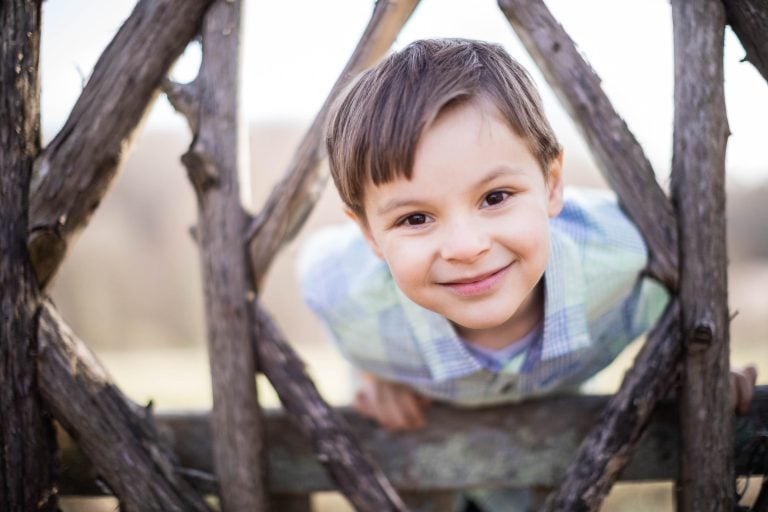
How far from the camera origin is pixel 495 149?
144 centimetres

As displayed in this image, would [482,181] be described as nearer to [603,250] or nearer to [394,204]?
[394,204]

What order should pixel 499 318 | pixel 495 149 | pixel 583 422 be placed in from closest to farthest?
pixel 495 149, pixel 499 318, pixel 583 422

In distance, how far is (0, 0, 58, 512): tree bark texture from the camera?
5.38 feet

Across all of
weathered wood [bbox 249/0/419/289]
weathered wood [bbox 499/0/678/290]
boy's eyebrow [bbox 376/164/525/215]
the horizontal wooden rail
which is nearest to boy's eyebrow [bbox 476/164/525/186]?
boy's eyebrow [bbox 376/164/525/215]

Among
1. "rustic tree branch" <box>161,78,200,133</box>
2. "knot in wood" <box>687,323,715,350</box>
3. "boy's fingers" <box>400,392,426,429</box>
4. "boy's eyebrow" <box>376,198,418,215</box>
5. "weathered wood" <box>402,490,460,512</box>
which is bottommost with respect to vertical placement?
"weathered wood" <box>402,490,460,512</box>

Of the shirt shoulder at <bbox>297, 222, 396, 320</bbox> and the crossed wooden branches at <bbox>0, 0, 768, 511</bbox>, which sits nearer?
the crossed wooden branches at <bbox>0, 0, 768, 511</bbox>

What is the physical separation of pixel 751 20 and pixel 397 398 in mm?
1385

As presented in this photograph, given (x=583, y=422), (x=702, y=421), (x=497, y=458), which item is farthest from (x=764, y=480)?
(x=497, y=458)

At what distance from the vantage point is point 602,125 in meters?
1.69

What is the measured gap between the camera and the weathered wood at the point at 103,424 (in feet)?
5.59

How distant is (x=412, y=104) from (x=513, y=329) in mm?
849

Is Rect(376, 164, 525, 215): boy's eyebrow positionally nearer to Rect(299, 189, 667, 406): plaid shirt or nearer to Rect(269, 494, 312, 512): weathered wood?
Rect(299, 189, 667, 406): plaid shirt

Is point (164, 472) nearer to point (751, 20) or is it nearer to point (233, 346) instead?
point (233, 346)

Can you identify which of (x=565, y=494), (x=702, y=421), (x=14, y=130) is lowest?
(x=565, y=494)
